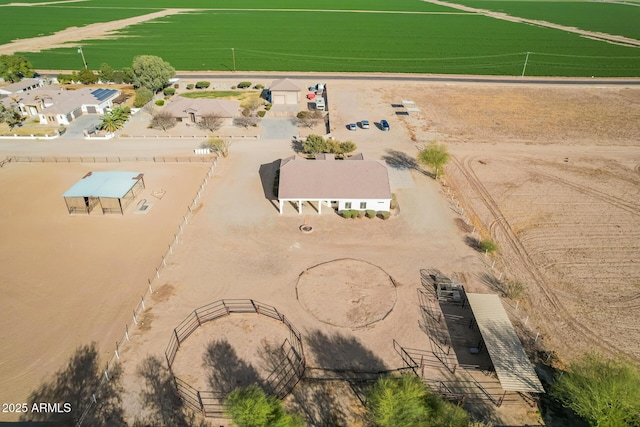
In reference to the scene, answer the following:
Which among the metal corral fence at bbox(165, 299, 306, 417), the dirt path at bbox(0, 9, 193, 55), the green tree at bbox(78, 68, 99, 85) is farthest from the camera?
the dirt path at bbox(0, 9, 193, 55)

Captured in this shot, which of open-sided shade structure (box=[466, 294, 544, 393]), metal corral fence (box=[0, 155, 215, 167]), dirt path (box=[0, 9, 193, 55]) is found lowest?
metal corral fence (box=[0, 155, 215, 167])

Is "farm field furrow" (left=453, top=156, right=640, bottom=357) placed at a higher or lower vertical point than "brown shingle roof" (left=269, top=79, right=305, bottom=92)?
lower

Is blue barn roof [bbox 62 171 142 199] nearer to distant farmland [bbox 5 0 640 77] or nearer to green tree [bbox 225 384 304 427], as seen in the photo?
green tree [bbox 225 384 304 427]

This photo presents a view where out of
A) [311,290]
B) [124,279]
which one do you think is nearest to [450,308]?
[311,290]

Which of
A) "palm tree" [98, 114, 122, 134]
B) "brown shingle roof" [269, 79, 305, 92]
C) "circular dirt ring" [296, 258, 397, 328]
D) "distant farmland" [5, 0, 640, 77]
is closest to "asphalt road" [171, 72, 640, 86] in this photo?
"distant farmland" [5, 0, 640, 77]

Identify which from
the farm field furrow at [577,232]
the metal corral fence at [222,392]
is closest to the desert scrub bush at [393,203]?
the farm field furrow at [577,232]

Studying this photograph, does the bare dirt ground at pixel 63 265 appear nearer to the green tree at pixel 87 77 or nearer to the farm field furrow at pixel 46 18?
the green tree at pixel 87 77
